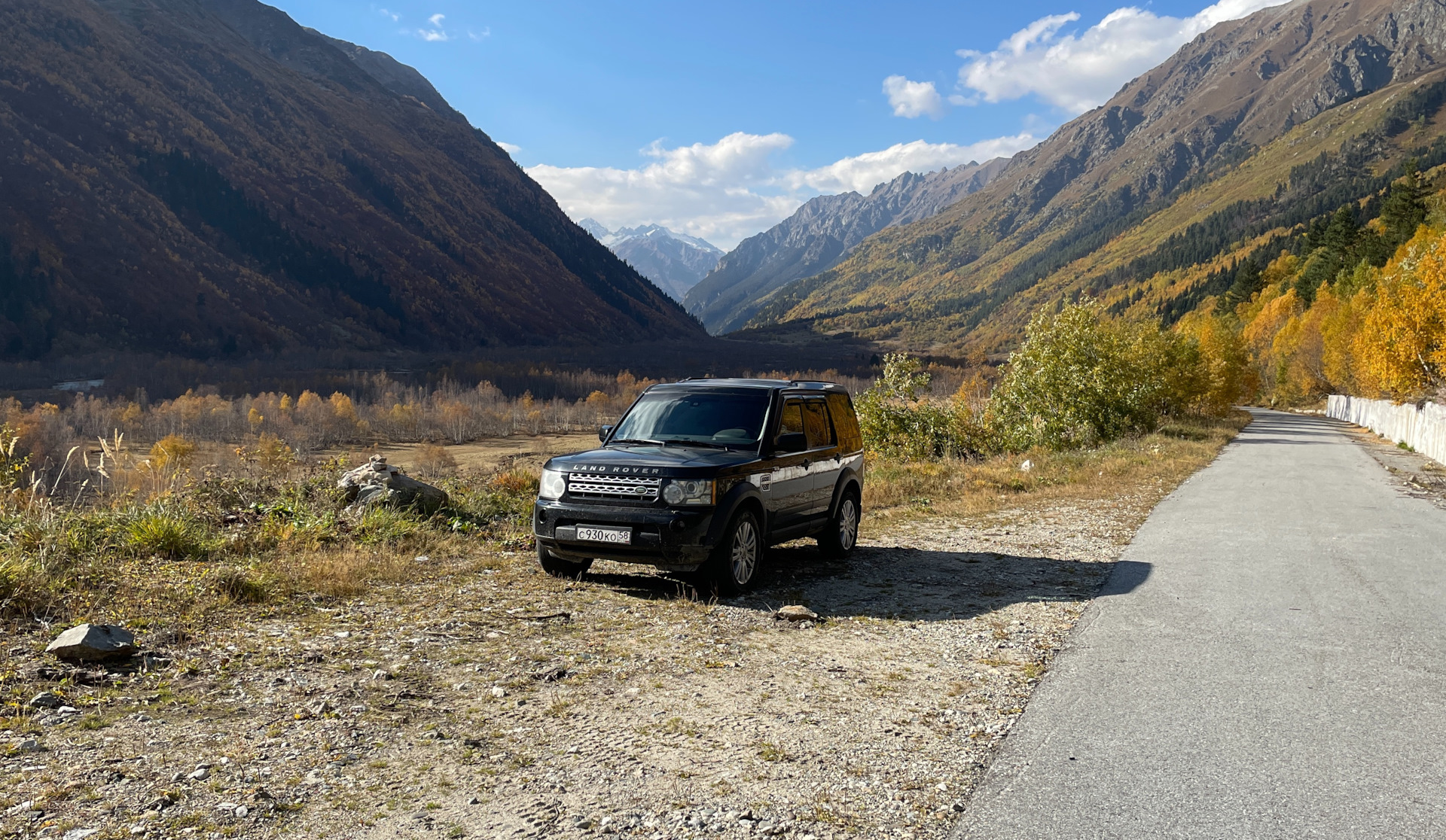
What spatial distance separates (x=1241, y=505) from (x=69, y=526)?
58.3 feet

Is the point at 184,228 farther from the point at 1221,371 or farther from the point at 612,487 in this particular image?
the point at 612,487

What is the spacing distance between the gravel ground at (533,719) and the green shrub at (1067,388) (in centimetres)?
2461

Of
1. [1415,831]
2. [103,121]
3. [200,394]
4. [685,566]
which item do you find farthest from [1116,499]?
[103,121]

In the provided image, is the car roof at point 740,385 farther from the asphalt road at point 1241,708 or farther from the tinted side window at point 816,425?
the asphalt road at point 1241,708

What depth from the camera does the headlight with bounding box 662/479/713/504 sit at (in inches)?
310

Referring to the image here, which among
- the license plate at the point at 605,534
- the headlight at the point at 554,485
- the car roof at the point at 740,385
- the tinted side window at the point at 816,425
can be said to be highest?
the car roof at the point at 740,385

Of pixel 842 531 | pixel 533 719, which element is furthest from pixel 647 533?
pixel 842 531

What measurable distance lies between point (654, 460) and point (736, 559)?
4.09 ft

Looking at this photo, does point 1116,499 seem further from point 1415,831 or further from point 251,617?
point 251,617

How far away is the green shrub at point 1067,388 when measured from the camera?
31.5 m

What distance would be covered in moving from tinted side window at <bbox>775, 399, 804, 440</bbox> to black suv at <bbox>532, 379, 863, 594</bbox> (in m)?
0.02

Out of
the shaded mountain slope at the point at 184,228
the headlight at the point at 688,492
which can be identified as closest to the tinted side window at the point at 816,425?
the headlight at the point at 688,492

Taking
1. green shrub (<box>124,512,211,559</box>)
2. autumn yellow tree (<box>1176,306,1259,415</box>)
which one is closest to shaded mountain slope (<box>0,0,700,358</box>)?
autumn yellow tree (<box>1176,306,1259,415</box>)

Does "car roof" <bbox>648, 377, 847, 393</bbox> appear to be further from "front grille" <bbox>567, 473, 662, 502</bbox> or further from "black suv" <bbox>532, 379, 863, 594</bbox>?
"front grille" <bbox>567, 473, 662, 502</bbox>
